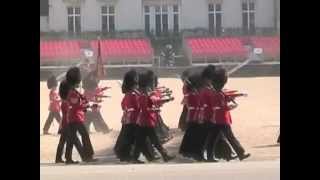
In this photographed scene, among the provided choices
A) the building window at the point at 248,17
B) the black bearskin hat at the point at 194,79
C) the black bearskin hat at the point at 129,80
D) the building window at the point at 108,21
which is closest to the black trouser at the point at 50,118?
the black bearskin hat at the point at 129,80

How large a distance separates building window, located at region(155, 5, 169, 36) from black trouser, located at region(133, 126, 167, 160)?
32.1 inches

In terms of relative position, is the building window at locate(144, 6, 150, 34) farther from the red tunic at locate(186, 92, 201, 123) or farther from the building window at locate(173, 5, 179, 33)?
the red tunic at locate(186, 92, 201, 123)

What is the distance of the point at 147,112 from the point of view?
17.0ft

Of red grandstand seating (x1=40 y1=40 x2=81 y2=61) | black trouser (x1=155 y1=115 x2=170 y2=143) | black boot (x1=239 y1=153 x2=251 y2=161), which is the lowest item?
black boot (x1=239 y1=153 x2=251 y2=161)

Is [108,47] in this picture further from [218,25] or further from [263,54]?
[263,54]

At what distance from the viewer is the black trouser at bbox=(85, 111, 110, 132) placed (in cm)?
515

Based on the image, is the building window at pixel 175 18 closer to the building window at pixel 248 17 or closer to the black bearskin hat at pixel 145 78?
the black bearskin hat at pixel 145 78

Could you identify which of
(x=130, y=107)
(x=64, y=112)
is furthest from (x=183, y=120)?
(x=64, y=112)

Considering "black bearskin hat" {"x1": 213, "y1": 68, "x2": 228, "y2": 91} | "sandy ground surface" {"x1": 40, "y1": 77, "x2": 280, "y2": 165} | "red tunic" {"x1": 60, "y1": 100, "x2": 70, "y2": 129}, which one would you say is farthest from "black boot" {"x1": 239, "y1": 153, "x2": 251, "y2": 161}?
"red tunic" {"x1": 60, "y1": 100, "x2": 70, "y2": 129}

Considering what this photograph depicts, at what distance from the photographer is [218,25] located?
522 cm

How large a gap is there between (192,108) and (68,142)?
107 centimetres

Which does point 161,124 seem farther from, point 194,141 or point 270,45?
point 270,45

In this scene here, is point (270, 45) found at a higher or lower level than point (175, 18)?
lower
